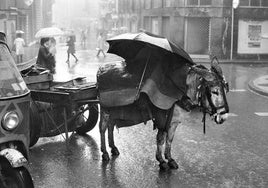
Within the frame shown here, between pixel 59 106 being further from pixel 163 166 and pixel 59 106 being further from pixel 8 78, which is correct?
pixel 8 78

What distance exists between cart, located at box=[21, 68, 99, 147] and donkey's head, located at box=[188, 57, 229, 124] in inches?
82.5

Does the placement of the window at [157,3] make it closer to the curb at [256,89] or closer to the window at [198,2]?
the window at [198,2]

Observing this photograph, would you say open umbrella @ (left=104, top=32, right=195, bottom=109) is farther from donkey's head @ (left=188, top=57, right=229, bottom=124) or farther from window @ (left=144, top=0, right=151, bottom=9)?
window @ (left=144, top=0, right=151, bottom=9)

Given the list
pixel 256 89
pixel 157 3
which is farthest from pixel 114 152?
pixel 157 3

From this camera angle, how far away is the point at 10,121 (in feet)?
19.7

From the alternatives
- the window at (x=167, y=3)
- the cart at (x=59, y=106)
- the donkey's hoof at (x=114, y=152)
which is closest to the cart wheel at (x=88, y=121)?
the cart at (x=59, y=106)

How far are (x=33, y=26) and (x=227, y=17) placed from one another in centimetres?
2348

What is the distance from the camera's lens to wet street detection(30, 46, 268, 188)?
7.58 metres

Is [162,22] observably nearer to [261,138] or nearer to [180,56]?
[261,138]

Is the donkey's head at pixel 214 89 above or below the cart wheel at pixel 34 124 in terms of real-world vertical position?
above

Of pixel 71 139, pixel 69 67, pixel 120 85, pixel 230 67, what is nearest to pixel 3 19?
pixel 69 67

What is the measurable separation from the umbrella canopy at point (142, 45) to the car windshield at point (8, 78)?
2.28 metres

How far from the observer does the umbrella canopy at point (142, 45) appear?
775cm

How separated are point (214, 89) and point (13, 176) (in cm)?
347
